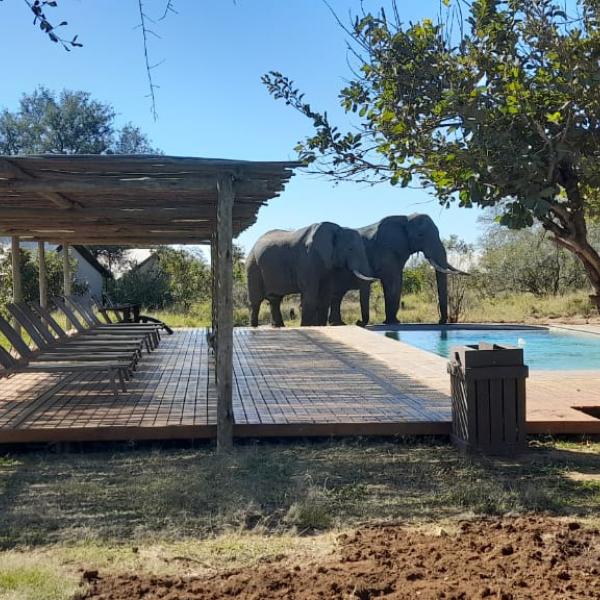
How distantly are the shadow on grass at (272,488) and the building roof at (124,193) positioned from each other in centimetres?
221

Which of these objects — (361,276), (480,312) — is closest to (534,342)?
(361,276)

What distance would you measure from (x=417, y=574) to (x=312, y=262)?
1397 cm

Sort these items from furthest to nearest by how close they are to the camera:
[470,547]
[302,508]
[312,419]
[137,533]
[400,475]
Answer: [312,419] → [400,475] → [302,508] → [137,533] → [470,547]

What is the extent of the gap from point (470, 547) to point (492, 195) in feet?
5.75

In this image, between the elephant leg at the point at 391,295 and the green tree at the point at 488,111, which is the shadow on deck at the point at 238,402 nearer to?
the green tree at the point at 488,111

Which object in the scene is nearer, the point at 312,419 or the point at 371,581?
the point at 371,581

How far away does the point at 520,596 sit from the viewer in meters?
2.91

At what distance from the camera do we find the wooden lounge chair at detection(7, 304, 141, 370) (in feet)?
25.5

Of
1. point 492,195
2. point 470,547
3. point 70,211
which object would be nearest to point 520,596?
point 470,547

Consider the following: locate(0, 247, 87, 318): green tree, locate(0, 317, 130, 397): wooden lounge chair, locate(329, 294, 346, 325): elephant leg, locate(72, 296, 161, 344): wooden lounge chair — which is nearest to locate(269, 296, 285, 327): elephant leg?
locate(329, 294, 346, 325): elephant leg

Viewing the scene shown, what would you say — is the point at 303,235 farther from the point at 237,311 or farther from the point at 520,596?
the point at 520,596

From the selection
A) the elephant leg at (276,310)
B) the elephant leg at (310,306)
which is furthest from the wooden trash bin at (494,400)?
the elephant leg at (276,310)

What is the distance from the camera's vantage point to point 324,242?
675 inches

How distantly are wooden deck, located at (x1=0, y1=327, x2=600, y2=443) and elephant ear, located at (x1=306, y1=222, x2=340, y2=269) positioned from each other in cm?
650
